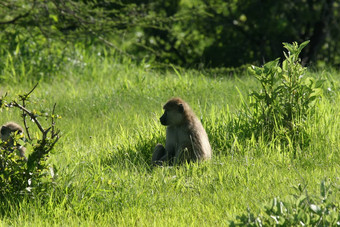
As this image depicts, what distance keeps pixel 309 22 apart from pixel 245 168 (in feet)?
28.8

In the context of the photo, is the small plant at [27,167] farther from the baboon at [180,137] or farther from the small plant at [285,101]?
the small plant at [285,101]

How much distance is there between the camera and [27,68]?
11.1 meters

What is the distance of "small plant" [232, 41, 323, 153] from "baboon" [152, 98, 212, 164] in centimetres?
65

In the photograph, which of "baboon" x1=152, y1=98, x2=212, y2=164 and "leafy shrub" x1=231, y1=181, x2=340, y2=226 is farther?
"baboon" x1=152, y1=98, x2=212, y2=164

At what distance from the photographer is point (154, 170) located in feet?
20.2

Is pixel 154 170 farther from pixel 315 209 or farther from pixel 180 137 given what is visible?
pixel 315 209

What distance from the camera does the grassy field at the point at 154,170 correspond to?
504 cm

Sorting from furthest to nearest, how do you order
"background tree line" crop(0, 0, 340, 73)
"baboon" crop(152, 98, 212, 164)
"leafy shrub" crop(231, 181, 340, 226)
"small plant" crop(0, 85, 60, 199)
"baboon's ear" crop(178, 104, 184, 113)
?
"background tree line" crop(0, 0, 340, 73) → "baboon's ear" crop(178, 104, 184, 113) → "baboon" crop(152, 98, 212, 164) → "small plant" crop(0, 85, 60, 199) → "leafy shrub" crop(231, 181, 340, 226)

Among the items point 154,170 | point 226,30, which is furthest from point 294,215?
point 226,30

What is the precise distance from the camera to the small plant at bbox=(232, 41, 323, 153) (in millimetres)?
6625

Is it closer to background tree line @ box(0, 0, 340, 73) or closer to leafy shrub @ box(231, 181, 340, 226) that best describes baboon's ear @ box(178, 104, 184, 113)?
leafy shrub @ box(231, 181, 340, 226)

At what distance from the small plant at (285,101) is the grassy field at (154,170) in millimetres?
189

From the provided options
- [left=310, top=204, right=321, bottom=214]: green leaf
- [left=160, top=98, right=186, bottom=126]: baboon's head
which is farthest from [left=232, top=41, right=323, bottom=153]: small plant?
[left=310, top=204, right=321, bottom=214]: green leaf

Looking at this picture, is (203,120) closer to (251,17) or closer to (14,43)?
(14,43)
